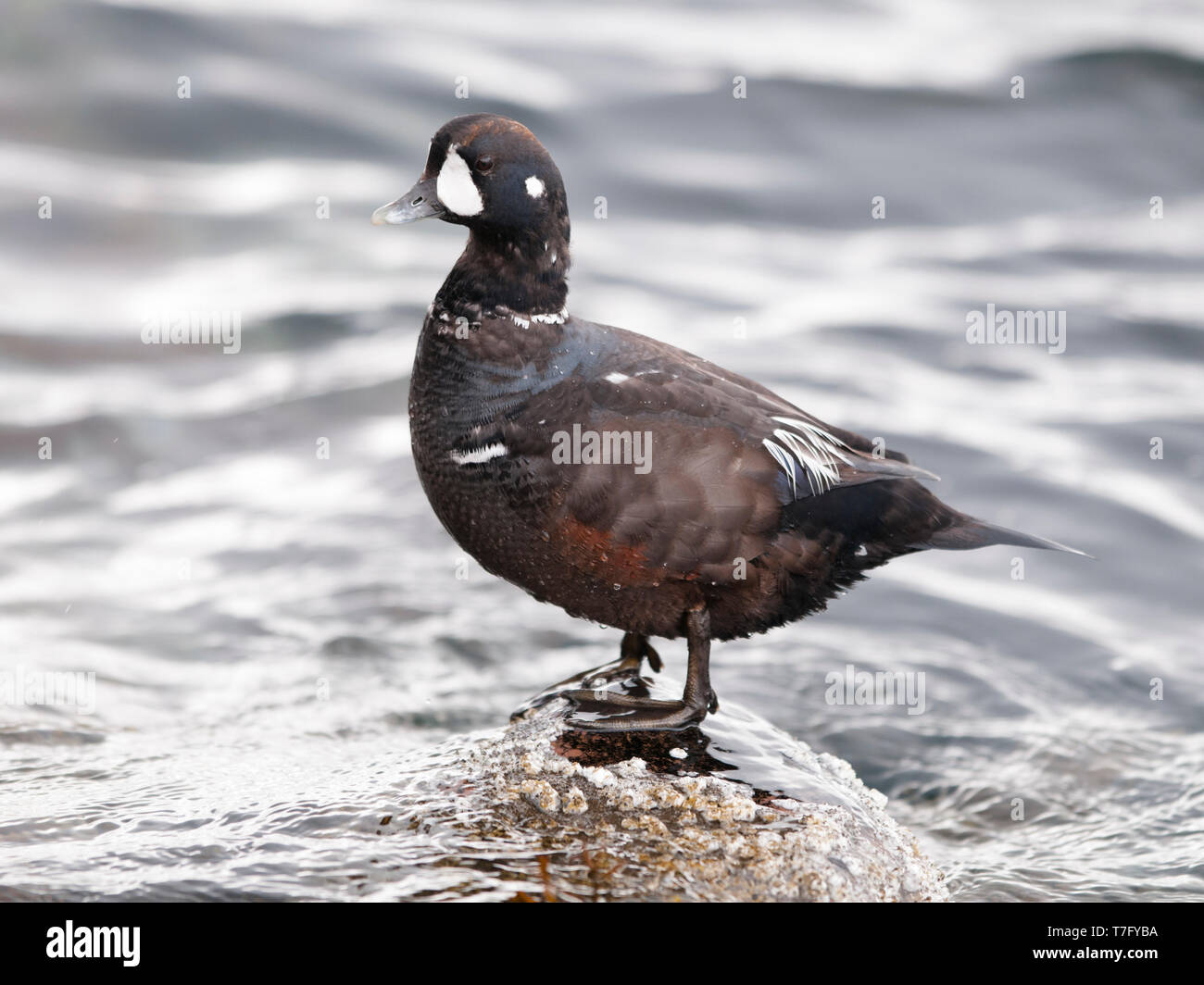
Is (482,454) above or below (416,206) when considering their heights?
below

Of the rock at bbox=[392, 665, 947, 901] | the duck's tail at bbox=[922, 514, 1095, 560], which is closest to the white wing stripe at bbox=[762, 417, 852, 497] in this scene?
the duck's tail at bbox=[922, 514, 1095, 560]

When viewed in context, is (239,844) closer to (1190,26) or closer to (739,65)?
(739,65)

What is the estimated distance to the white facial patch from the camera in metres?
4.80

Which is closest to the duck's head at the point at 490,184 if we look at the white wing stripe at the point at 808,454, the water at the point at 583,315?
the white wing stripe at the point at 808,454

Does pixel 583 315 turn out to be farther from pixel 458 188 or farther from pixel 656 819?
pixel 656 819

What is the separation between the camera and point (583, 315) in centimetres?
1140

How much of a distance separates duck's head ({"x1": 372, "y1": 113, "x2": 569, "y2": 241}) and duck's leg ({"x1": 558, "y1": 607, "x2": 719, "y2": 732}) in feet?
5.18

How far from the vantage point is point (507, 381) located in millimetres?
4840

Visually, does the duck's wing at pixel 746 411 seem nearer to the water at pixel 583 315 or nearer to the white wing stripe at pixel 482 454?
the white wing stripe at pixel 482 454

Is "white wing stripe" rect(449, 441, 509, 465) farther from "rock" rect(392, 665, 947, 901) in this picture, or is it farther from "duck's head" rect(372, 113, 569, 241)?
"rock" rect(392, 665, 947, 901)

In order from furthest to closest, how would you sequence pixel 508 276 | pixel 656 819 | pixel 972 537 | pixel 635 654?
pixel 635 654 → pixel 972 537 → pixel 508 276 → pixel 656 819

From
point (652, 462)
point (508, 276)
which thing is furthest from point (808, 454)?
point (508, 276)

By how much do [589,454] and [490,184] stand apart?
1.03 m
